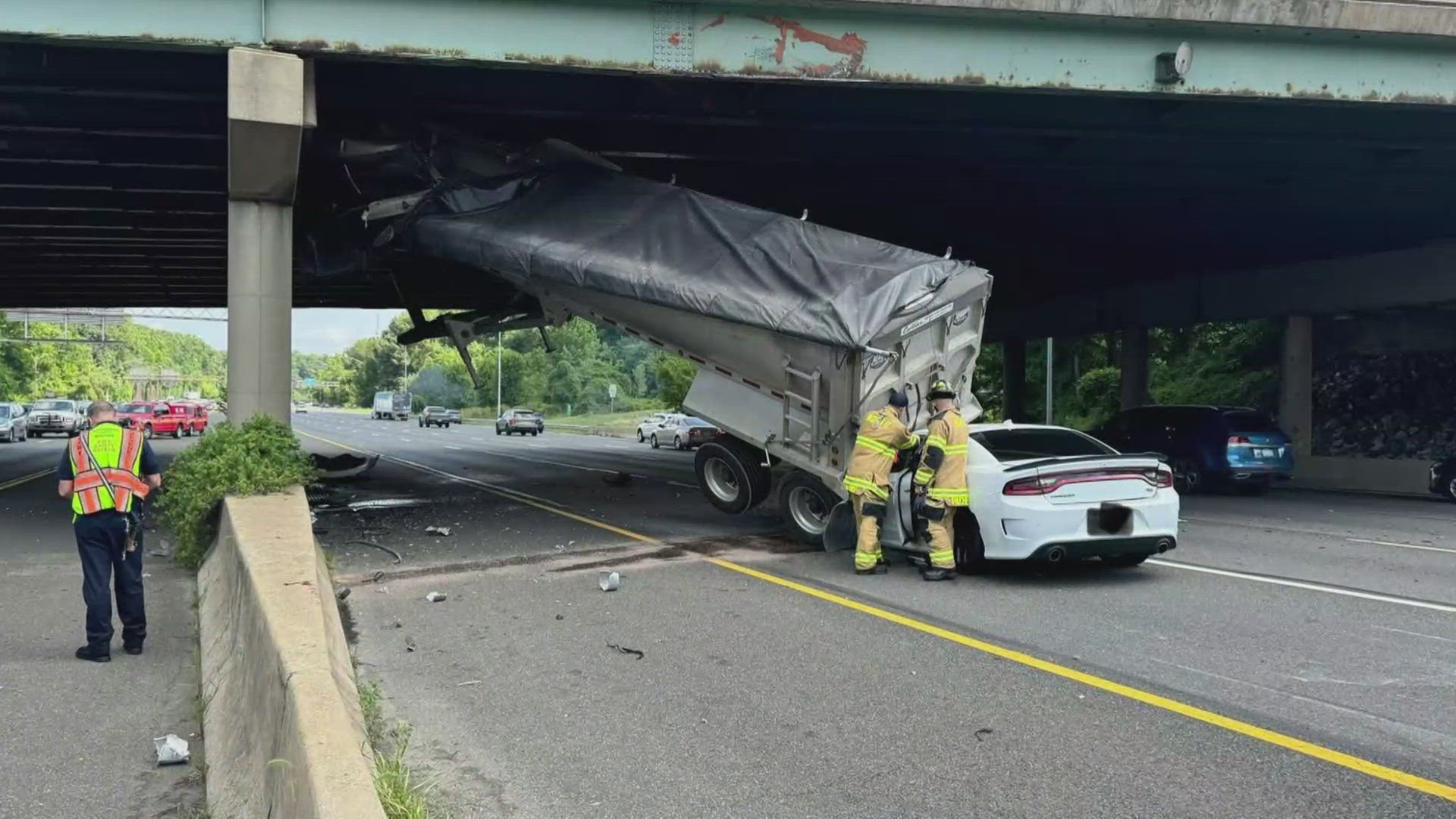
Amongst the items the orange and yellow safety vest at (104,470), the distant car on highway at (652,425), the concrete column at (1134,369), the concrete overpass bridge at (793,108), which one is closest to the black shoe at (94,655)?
the orange and yellow safety vest at (104,470)

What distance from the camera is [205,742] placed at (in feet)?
16.8

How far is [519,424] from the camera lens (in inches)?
2055

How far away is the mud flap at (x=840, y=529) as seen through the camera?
9930 millimetres

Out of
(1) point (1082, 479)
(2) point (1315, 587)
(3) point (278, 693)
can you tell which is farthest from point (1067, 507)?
(3) point (278, 693)

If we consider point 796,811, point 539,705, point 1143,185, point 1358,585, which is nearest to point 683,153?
point 1143,185

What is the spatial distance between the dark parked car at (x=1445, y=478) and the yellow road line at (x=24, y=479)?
81.1 feet

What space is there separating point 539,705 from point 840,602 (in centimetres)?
300

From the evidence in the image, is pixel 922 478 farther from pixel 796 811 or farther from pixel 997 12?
pixel 997 12

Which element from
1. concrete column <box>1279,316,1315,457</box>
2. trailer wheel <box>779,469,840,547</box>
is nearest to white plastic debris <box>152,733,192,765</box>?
trailer wheel <box>779,469,840,547</box>

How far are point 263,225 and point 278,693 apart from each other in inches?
370

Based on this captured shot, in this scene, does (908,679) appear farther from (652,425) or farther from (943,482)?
(652,425)

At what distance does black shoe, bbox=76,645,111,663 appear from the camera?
664 centimetres

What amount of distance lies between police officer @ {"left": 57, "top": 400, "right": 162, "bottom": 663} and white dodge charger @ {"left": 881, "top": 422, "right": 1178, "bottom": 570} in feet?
20.1

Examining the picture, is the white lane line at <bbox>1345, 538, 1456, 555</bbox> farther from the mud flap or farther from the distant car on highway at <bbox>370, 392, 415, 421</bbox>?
the distant car on highway at <bbox>370, 392, 415, 421</bbox>
